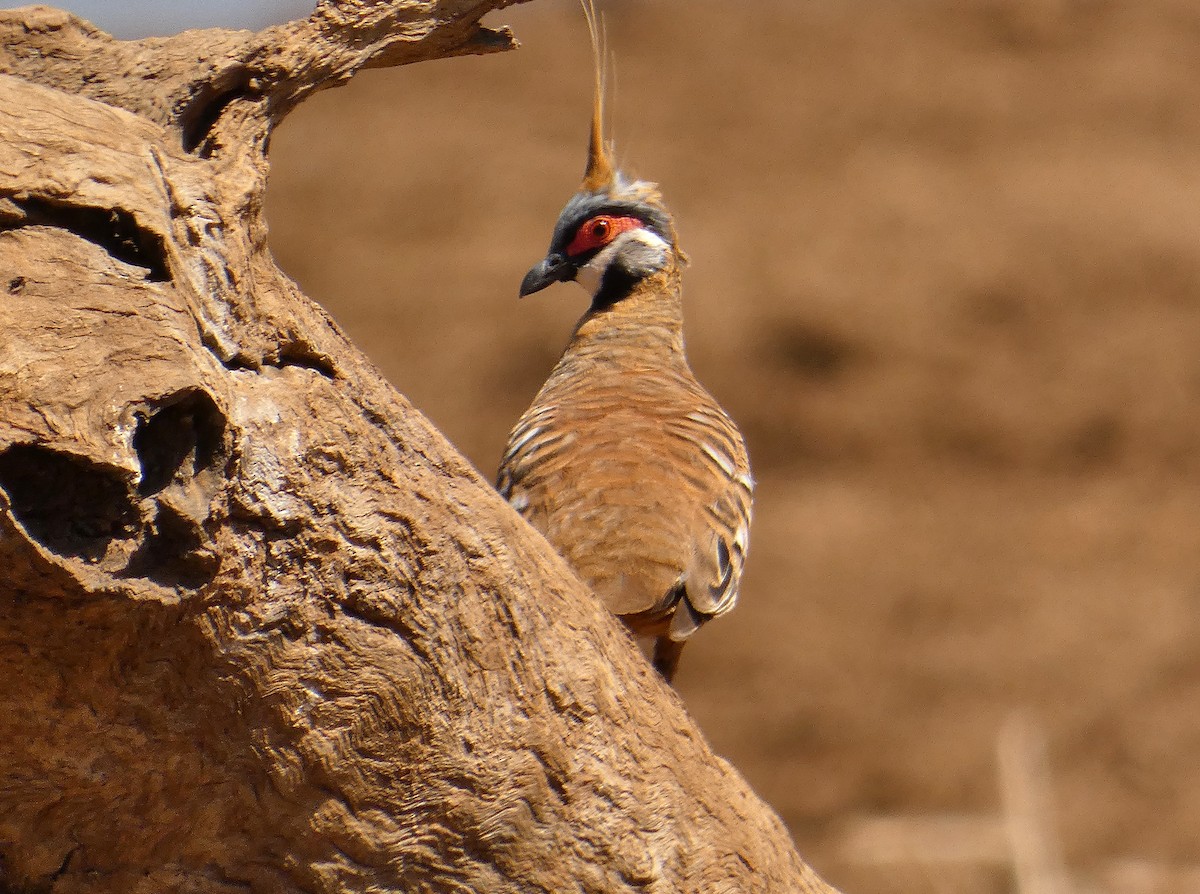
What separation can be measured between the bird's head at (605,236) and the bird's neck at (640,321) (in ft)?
0.11

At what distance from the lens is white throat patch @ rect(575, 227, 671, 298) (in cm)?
490

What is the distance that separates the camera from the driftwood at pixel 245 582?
2.05 metres

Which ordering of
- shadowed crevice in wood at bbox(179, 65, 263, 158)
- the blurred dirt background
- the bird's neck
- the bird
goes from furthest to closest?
the blurred dirt background → the bird's neck → the bird → shadowed crevice in wood at bbox(179, 65, 263, 158)

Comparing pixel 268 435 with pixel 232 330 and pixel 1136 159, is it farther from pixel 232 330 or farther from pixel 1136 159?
pixel 1136 159

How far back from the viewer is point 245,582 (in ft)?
7.38

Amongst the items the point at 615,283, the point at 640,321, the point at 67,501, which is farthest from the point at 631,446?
the point at 67,501

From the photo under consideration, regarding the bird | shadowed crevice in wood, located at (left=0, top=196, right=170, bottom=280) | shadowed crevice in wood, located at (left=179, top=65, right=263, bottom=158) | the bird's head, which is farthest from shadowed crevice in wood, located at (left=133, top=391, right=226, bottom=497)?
the bird's head

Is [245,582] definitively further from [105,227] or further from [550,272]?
[550,272]

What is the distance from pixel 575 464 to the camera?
3.92 metres

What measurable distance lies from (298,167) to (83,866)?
28.4 ft

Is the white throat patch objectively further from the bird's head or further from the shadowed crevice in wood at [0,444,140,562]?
the shadowed crevice in wood at [0,444,140,562]

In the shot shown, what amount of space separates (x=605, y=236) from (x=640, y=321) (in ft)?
0.94

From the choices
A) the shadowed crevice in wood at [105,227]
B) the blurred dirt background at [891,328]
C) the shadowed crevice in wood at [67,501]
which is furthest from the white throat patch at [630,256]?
the blurred dirt background at [891,328]

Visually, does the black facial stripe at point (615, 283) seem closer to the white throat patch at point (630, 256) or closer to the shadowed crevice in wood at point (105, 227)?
the white throat patch at point (630, 256)
